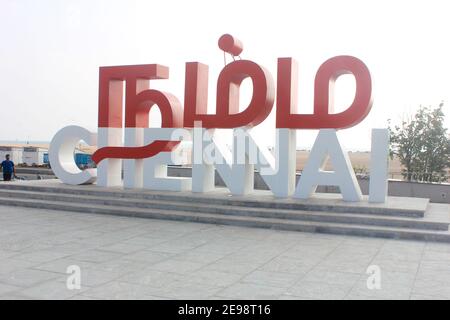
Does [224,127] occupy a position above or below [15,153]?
above

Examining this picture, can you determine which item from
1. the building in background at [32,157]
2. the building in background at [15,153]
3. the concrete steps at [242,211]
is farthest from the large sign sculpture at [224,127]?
the building in background at [15,153]

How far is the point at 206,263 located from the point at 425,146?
18432 millimetres

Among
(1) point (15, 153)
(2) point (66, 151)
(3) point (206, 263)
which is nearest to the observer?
(3) point (206, 263)

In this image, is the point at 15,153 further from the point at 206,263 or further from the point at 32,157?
the point at 206,263

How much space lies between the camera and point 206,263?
7.05 meters

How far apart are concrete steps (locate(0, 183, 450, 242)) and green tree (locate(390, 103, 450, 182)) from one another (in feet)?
38.7

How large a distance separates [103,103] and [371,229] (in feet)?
28.3

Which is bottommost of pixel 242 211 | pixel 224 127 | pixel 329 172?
pixel 242 211

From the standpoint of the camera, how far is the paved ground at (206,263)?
569 centimetres

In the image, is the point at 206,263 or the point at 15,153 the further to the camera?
the point at 15,153

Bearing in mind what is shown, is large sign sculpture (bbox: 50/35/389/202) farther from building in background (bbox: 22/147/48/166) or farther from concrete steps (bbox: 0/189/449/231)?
building in background (bbox: 22/147/48/166)

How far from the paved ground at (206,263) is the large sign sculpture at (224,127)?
248cm

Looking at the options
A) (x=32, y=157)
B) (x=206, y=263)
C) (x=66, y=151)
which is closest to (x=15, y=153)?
(x=32, y=157)
